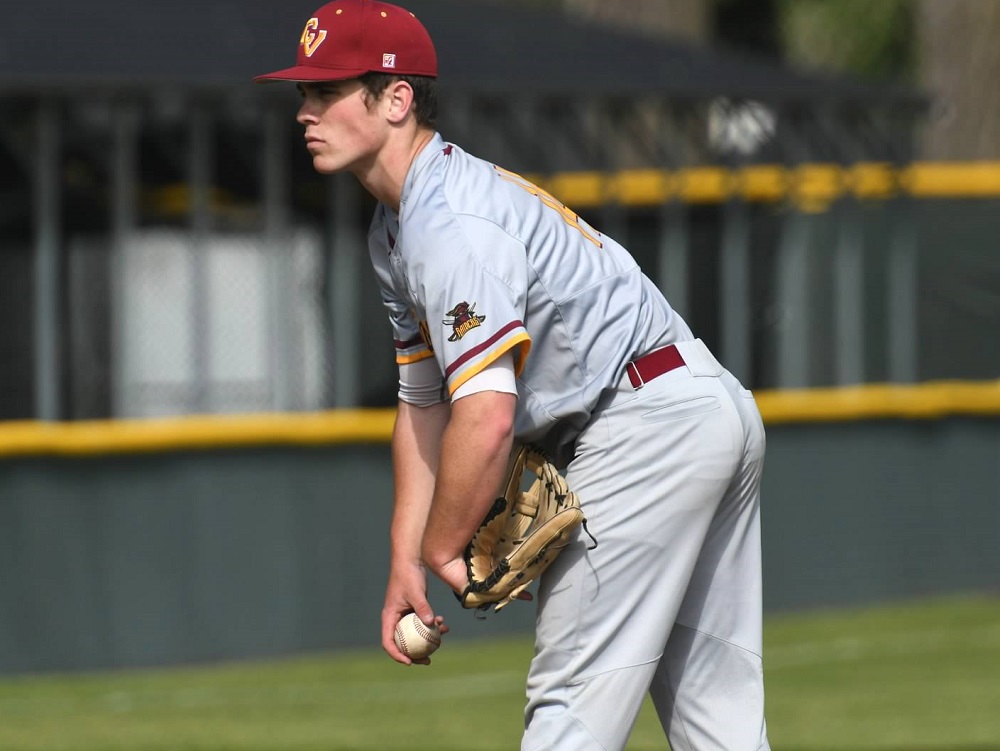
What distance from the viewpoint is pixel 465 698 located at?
8.52m

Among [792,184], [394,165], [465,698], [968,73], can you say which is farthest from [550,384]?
[968,73]

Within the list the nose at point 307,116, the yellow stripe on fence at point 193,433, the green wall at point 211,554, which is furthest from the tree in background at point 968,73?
the nose at point 307,116

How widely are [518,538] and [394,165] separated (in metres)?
0.81

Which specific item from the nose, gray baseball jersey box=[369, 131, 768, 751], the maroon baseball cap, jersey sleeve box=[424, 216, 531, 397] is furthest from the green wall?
jersey sleeve box=[424, 216, 531, 397]

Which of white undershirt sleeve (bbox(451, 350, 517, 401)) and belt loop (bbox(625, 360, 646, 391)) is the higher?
white undershirt sleeve (bbox(451, 350, 517, 401))

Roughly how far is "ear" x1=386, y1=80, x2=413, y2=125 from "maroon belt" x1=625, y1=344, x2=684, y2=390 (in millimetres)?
705

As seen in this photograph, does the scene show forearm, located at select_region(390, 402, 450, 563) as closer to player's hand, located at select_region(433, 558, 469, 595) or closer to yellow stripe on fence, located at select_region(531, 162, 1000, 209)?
player's hand, located at select_region(433, 558, 469, 595)

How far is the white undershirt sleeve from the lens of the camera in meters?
3.58

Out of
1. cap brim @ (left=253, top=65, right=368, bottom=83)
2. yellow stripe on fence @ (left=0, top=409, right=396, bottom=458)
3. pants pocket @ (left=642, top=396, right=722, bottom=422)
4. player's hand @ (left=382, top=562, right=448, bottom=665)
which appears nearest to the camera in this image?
cap brim @ (left=253, top=65, right=368, bottom=83)

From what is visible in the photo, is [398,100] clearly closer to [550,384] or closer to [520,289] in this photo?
[520,289]

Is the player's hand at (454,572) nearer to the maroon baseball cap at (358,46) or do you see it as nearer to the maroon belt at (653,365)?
the maroon belt at (653,365)

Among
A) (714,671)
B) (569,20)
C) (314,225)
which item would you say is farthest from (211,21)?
(714,671)

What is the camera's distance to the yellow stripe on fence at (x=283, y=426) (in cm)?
942

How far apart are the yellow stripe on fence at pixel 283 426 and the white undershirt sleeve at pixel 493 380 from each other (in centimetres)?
620
